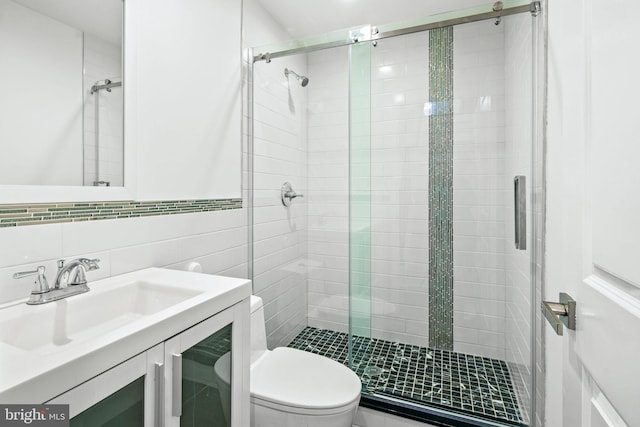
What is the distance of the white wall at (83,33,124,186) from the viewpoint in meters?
1.05

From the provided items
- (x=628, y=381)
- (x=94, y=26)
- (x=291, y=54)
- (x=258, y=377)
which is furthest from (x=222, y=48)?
(x=628, y=381)

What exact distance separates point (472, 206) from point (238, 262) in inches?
60.4

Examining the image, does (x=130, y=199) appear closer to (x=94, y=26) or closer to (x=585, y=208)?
(x=94, y=26)

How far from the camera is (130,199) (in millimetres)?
1174

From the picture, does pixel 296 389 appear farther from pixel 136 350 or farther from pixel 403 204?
pixel 403 204

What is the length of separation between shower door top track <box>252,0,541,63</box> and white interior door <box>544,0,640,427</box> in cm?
103

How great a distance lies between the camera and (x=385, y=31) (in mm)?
1741

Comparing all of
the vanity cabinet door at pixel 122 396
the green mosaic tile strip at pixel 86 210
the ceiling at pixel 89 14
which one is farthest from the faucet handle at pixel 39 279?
the ceiling at pixel 89 14

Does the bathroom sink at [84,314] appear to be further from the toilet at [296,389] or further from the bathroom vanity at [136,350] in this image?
the toilet at [296,389]

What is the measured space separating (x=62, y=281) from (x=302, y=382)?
0.98m

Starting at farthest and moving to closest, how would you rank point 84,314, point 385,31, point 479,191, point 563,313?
point 479,191 → point 385,31 → point 84,314 → point 563,313

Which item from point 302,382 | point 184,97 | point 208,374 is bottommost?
point 302,382

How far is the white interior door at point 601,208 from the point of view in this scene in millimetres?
412

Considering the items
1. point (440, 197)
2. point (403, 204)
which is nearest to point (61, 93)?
point (403, 204)
